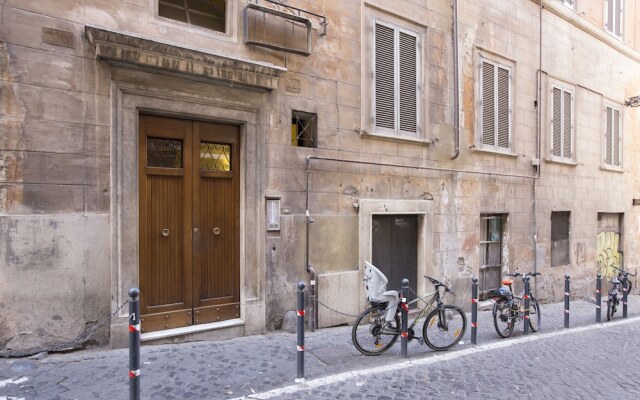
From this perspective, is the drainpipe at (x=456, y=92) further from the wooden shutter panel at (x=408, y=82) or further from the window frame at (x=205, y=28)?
the window frame at (x=205, y=28)

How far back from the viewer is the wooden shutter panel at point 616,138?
1426 centimetres

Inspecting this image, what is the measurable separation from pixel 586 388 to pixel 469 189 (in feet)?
16.8

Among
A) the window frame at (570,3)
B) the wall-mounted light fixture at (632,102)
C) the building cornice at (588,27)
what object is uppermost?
the window frame at (570,3)

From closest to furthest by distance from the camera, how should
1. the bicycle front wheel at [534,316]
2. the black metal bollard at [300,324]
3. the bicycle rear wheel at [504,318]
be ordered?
the black metal bollard at [300,324], the bicycle rear wheel at [504,318], the bicycle front wheel at [534,316]

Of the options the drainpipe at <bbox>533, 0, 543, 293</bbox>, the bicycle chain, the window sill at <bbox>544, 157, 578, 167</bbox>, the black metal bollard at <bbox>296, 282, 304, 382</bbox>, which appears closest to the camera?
the black metal bollard at <bbox>296, 282, 304, 382</bbox>

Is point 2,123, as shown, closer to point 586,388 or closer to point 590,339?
point 586,388

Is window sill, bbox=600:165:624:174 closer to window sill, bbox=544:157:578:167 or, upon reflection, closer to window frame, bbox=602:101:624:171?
window frame, bbox=602:101:624:171

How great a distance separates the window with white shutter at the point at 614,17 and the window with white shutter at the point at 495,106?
20.5 feet

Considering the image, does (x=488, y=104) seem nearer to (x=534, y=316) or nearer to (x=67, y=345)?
(x=534, y=316)

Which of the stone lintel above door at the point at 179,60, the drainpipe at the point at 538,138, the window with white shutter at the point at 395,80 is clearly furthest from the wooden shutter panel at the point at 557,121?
the stone lintel above door at the point at 179,60

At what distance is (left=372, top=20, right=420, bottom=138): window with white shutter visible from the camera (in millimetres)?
8070

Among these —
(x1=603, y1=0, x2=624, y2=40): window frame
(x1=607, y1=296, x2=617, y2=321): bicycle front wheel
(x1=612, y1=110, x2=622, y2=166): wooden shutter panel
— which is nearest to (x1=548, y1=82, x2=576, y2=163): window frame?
(x1=612, y1=110, x2=622, y2=166): wooden shutter panel

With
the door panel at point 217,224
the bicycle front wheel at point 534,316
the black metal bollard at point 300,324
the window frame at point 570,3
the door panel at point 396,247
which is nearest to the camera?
the black metal bollard at point 300,324

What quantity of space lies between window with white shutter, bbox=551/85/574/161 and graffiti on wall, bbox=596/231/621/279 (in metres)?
3.53
